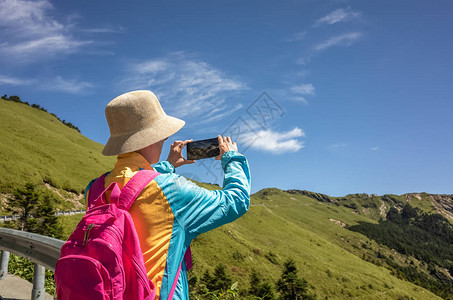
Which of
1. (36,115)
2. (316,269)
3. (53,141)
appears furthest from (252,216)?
(36,115)

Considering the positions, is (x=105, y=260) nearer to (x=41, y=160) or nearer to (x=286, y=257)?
(x=41, y=160)

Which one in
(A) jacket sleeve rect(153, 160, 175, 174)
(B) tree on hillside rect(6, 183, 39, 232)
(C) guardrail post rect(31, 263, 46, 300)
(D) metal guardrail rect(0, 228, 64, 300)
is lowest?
(C) guardrail post rect(31, 263, 46, 300)

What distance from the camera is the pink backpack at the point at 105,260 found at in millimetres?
1737

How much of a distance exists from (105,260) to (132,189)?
0.42m

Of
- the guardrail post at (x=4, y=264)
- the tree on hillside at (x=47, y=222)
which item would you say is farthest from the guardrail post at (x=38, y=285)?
the tree on hillside at (x=47, y=222)

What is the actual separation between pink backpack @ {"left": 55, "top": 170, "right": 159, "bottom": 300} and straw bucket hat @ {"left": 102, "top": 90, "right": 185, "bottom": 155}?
44cm

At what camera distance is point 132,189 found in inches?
75.0

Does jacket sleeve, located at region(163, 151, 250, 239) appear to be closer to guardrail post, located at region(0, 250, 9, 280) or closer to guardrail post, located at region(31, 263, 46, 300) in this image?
guardrail post, located at region(31, 263, 46, 300)

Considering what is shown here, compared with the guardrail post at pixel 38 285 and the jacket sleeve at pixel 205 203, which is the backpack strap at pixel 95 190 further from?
the guardrail post at pixel 38 285

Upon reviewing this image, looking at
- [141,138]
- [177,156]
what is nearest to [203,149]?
[177,156]

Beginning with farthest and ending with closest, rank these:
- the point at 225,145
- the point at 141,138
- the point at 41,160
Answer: the point at 41,160 < the point at 225,145 < the point at 141,138

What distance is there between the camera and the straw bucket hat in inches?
86.6

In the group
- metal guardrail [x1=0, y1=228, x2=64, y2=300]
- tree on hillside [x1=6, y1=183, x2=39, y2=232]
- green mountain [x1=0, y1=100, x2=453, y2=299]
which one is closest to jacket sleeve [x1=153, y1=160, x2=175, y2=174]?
metal guardrail [x1=0, y1=228, x2=64, y2=300]

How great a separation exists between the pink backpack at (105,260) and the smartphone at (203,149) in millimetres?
923
